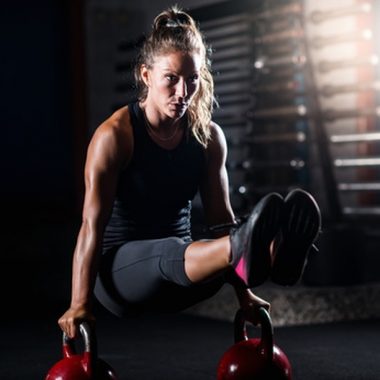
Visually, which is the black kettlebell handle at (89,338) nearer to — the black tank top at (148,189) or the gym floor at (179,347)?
the black tank top at (148,189)

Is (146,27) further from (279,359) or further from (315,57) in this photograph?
(279,359)

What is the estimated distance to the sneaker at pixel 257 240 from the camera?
2.51 m

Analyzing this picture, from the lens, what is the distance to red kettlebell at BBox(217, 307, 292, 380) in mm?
2891

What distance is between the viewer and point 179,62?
2.94m

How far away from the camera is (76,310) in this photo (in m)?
2.82

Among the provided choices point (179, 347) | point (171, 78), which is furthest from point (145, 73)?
point (179, 347)

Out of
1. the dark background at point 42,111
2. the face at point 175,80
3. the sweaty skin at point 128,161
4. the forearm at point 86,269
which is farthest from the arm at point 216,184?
the dark background at point 42,111

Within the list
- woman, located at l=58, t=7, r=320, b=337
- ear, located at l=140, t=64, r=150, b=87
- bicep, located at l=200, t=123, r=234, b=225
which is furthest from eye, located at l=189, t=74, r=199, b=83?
bicep, located at l=200, t=123, r=234, b=225

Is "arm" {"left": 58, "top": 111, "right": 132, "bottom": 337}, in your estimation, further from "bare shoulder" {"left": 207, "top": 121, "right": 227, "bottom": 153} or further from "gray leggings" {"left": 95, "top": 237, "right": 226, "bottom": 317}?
"bare shoulder" {"left": 207, "top": 121, "right": 227, "bottom": 153}

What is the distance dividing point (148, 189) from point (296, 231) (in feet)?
2.08

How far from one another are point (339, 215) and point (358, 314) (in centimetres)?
67

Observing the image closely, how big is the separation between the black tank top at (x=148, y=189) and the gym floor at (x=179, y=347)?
0.85 m

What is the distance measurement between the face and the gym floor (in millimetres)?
1217

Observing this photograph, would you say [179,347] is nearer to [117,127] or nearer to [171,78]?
[117,127]
